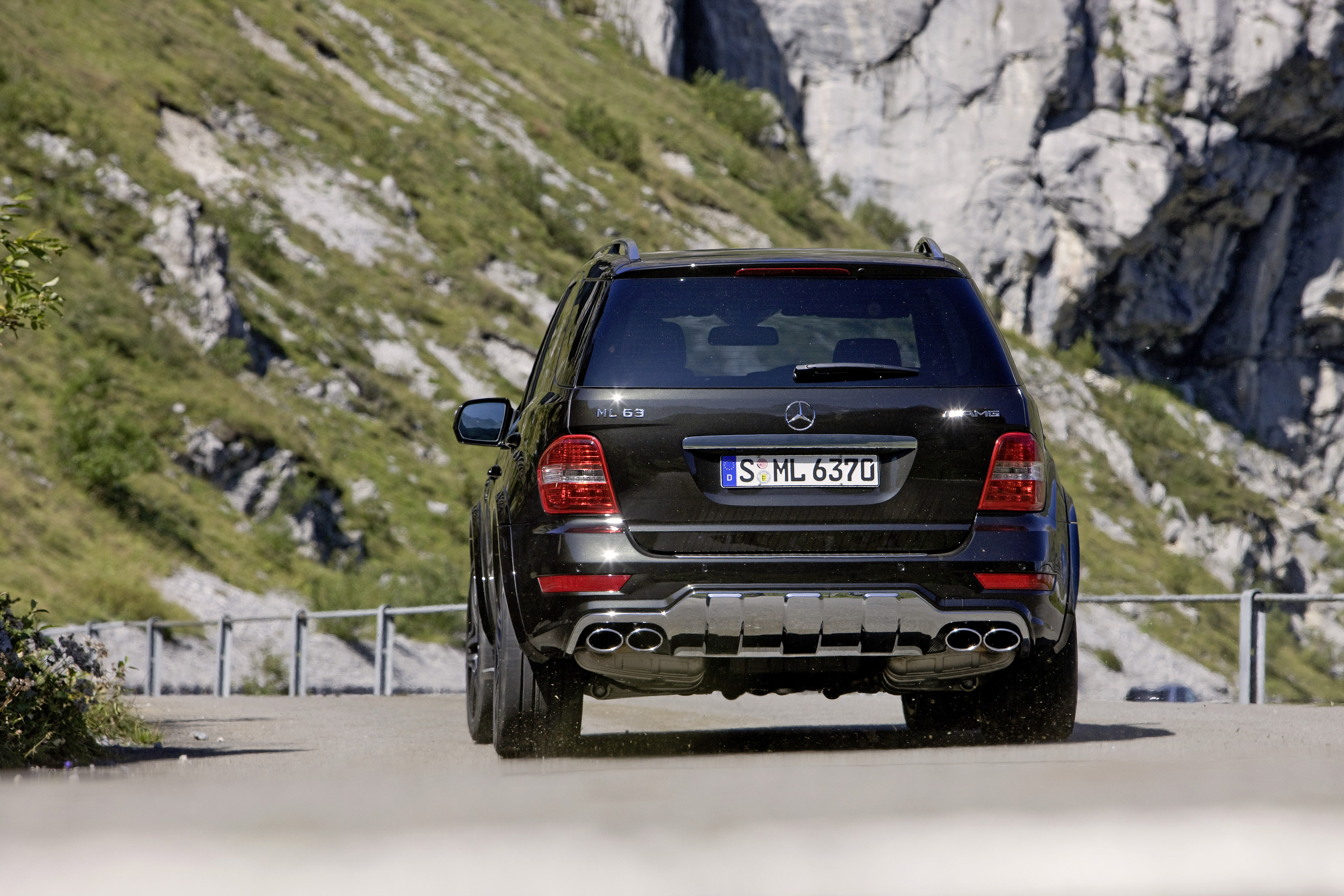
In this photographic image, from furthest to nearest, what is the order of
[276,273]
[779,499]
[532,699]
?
[276,273]
[532,699]
[779,499]

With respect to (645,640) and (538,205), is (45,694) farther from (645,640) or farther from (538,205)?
(538,205)

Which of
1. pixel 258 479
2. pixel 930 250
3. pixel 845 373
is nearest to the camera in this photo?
pixel 845 373

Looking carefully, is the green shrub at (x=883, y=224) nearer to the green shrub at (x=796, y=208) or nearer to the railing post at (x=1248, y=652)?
the green shrub at (x=796, y=208)

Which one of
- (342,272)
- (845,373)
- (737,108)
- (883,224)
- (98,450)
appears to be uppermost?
(845,373)

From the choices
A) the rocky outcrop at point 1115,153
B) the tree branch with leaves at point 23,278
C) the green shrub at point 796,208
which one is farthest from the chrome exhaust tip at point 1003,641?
the rocky outcrop at point 1115,153

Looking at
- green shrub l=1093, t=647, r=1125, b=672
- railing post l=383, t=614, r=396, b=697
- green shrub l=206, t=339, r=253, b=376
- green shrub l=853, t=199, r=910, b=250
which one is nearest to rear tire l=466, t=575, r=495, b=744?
railing post l=383, t=614, r=396, b=697

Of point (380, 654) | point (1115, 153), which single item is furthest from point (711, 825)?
point (1115, 153)

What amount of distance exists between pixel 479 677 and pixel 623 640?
206 cm

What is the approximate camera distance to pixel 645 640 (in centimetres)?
558

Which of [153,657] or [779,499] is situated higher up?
[779,499]

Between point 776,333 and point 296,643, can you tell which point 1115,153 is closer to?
point 296,643

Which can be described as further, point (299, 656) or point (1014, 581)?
point (299, 656)

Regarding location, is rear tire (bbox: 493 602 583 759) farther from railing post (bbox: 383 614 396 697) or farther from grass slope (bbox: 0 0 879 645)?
grass slope (bbox: 0 0 879 645)

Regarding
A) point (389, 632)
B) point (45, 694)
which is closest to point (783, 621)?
point (45, 694)
